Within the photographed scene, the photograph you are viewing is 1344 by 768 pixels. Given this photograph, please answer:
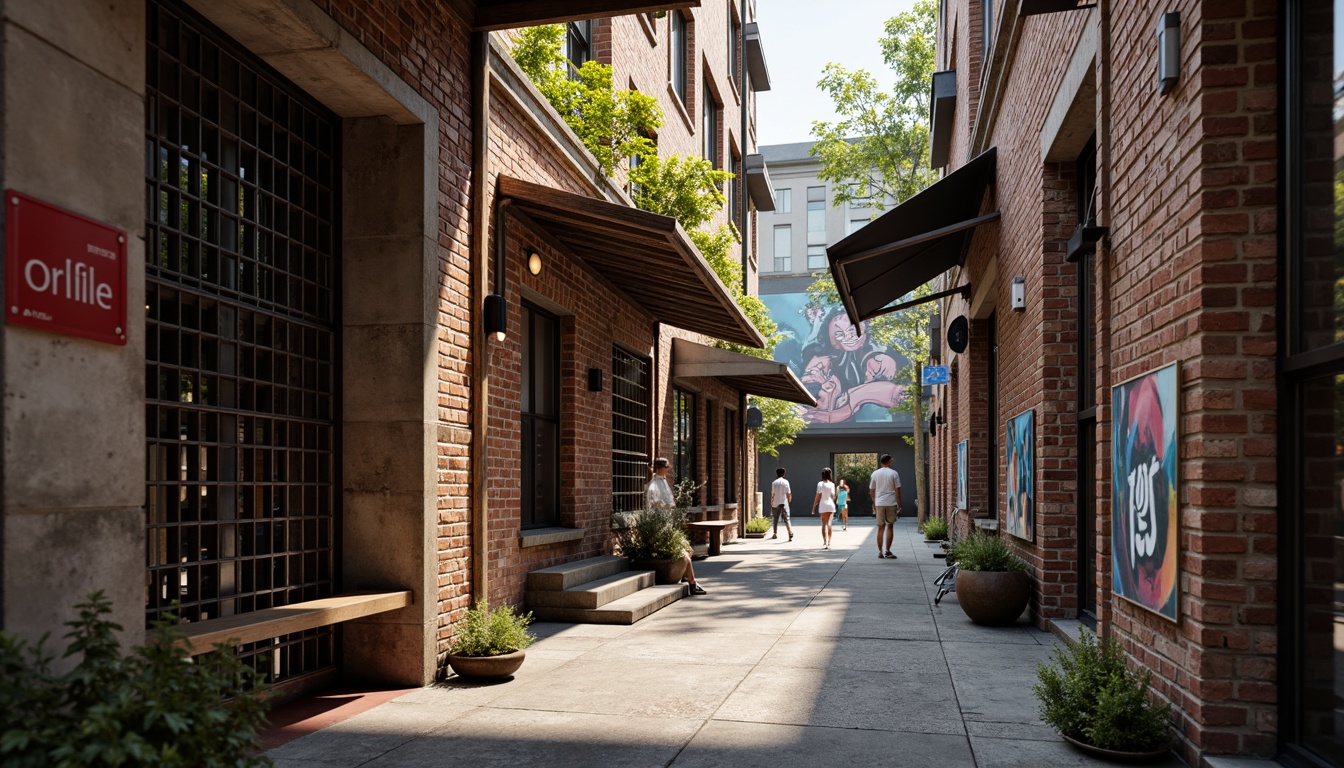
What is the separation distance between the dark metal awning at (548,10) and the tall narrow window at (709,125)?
14.4 meters

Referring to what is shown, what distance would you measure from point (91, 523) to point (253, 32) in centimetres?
293

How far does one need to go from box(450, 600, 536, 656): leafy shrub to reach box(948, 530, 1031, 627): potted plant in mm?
4070

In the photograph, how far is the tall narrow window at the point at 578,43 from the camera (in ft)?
43.7

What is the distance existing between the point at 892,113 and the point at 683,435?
12629mm

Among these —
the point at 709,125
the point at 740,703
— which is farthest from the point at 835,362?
the point at 740,703

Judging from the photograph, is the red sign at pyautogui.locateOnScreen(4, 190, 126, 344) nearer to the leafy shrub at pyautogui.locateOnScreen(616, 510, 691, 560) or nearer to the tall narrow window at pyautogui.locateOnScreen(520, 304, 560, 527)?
the tall narrow window at pyautogui.locateOnScreen(520, 304, 560, 527)

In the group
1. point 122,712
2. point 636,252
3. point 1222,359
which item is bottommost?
point 122,712

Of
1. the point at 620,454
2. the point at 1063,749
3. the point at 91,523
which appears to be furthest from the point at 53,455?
the point at 620,454

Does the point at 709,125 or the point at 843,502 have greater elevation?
the point at 709,125

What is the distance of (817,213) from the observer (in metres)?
44.6

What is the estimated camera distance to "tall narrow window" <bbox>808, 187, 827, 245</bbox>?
44500 mm

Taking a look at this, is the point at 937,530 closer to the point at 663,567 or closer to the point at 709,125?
the point at 709,125

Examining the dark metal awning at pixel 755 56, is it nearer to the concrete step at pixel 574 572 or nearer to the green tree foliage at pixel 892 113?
the green tree foliage at pixel 892 113

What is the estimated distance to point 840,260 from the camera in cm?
1082
